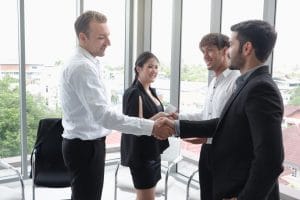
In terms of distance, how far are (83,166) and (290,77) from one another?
166cm

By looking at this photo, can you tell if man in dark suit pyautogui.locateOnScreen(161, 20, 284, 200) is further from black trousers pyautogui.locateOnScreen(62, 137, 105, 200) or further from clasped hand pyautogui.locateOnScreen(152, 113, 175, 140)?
black trousers pyautogui.locateOnScreen(62, 137, 105, 200)

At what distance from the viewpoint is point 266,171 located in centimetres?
123

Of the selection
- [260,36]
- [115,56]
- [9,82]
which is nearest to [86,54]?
[260,36]

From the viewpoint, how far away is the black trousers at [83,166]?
1.93 meters

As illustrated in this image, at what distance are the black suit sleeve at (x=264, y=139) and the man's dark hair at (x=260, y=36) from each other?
0.21m

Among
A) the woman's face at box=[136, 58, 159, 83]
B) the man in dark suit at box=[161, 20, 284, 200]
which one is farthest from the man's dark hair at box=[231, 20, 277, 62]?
the woman's face at box=[136, 58, 159, 83]

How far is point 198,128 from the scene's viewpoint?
1.86m

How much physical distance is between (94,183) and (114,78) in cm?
244

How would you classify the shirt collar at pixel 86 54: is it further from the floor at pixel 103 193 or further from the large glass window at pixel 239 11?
the floor at pixel 103 193

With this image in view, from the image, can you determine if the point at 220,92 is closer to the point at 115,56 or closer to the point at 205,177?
the point at 205,177

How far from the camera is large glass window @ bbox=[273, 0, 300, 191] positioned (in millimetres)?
2357

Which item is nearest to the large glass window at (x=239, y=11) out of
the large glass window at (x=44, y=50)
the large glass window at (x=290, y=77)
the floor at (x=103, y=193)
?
the large glass window at (x=290, y=77)

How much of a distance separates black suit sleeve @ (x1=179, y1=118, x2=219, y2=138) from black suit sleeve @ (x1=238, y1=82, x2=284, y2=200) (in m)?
0.59

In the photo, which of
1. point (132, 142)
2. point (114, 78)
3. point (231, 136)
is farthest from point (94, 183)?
point (114, 78)
